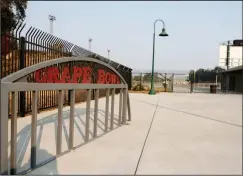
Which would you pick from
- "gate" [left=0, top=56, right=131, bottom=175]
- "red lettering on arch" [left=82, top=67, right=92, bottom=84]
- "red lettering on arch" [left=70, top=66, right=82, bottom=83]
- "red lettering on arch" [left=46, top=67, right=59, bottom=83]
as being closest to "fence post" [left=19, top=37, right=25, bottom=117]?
"gate" [left=0, top=56, right=131, bottom=175]

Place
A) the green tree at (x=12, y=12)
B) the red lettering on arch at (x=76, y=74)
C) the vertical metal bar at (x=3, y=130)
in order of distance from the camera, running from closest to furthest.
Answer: the vertical metal bar at (x=3, y=130), the red lettering on arch at (x=76, y=74), the green tree at (x=12, y=12)

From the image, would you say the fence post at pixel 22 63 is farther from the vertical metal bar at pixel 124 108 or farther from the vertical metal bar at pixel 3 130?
the vertical metal bar at pixel 3 130

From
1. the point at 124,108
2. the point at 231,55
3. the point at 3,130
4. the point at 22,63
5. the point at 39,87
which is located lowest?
the point at 124,108

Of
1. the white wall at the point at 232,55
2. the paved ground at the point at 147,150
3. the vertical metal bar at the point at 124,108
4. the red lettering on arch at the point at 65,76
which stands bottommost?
the paved ground at the point at 147,150

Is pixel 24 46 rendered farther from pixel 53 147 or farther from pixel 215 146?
pixel 215 146

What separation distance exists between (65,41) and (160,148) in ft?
24.9

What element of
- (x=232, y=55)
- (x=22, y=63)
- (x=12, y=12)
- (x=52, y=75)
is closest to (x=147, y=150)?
(x=52, y=75)

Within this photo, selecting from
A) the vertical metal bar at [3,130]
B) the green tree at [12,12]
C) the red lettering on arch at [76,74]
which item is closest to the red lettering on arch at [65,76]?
the red lettering on arch at [76,74]

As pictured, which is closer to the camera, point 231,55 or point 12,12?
point 12,12

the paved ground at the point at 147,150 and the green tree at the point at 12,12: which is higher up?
the green tree at the point at 12,12

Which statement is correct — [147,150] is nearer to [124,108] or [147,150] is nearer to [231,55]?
[124,108]

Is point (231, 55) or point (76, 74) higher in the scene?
point (231, 55)

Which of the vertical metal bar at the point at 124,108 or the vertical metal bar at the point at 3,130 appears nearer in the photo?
the vertical metal bar at the point at 3,130

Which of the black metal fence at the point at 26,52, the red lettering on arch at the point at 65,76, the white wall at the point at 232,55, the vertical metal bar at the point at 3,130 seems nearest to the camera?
the vertical metal bar at the point at 3,130
